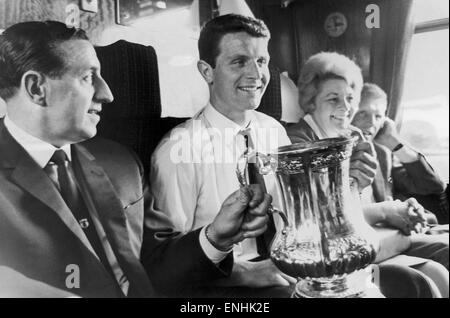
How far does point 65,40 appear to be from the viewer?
1.13 metres

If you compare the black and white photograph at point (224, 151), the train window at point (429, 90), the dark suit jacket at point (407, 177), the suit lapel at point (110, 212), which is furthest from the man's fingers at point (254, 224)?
the train window at point (429, 90)

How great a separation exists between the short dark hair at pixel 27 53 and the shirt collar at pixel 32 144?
0.23ft

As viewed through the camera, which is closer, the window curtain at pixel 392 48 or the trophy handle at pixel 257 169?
the trophy handle at pixel 257 169

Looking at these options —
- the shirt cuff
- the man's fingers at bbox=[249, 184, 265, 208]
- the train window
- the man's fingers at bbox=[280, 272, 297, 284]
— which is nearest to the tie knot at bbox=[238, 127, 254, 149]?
the man's fingers at bbox=[249, 184, 265, 208]

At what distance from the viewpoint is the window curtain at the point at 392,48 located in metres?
1.34

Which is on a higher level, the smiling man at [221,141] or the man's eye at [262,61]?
the man's eye at [262,61]

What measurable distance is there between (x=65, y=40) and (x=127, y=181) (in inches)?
14.4

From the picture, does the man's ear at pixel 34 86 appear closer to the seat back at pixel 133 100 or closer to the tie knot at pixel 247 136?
the seat back at pixel 133 100

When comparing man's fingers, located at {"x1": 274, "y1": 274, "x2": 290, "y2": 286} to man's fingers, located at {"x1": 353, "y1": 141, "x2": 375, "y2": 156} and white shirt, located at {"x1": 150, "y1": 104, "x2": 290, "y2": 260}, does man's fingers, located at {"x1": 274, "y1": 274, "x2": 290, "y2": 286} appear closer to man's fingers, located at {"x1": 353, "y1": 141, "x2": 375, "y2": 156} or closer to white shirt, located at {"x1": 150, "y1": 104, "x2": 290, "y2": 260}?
white shirt, located at {"x1": 150, "y1": 104, "x2": 290, "y2": 260}

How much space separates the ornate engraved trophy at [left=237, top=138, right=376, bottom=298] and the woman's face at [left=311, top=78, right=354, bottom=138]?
0.49 ft

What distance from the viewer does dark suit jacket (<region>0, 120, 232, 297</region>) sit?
1100 mm

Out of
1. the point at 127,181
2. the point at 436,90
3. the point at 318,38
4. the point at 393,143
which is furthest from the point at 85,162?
the point at 436,90

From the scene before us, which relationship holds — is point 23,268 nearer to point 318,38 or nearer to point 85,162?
point 85,162

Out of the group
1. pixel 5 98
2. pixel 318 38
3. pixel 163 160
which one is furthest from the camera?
pixel 318 38
